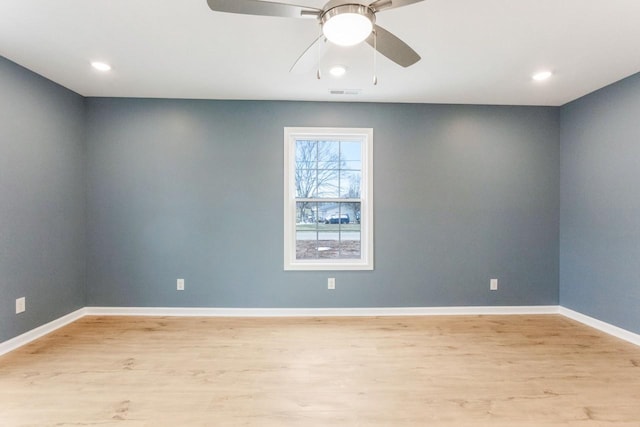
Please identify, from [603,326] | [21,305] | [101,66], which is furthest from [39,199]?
[603,326]

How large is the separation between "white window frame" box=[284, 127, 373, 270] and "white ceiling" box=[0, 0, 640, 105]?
1.35ft

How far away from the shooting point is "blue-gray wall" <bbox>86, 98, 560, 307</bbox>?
3447mm

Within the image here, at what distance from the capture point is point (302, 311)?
11.4 ft

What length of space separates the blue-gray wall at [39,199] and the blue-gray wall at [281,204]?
190 mm

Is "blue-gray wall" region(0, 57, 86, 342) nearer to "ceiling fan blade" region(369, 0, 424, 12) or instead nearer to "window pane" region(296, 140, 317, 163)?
"window pane" region(296, 140, 317, 163)

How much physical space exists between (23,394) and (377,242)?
3152 millimetres

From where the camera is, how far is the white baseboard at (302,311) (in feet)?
11.3

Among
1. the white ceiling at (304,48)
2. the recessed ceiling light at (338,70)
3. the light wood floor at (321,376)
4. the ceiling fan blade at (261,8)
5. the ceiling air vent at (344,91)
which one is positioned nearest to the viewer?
the ceiling fan blade at (261,8)

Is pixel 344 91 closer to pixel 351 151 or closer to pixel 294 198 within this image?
pixel 351 151

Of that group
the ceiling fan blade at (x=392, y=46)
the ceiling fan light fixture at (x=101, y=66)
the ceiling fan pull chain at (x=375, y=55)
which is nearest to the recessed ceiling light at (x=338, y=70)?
the ceiling fan pull chain at (x=375, y=55)

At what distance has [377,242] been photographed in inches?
139

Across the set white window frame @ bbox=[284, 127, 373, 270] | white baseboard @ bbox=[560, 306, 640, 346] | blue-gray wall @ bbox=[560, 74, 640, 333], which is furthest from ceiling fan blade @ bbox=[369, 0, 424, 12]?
white baseboard @ bbox=[560, 306, 640, 346]

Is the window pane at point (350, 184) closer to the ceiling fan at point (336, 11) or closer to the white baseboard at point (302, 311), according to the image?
the white baseboard at point (302, 311)

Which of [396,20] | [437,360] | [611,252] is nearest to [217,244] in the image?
[437,360]
